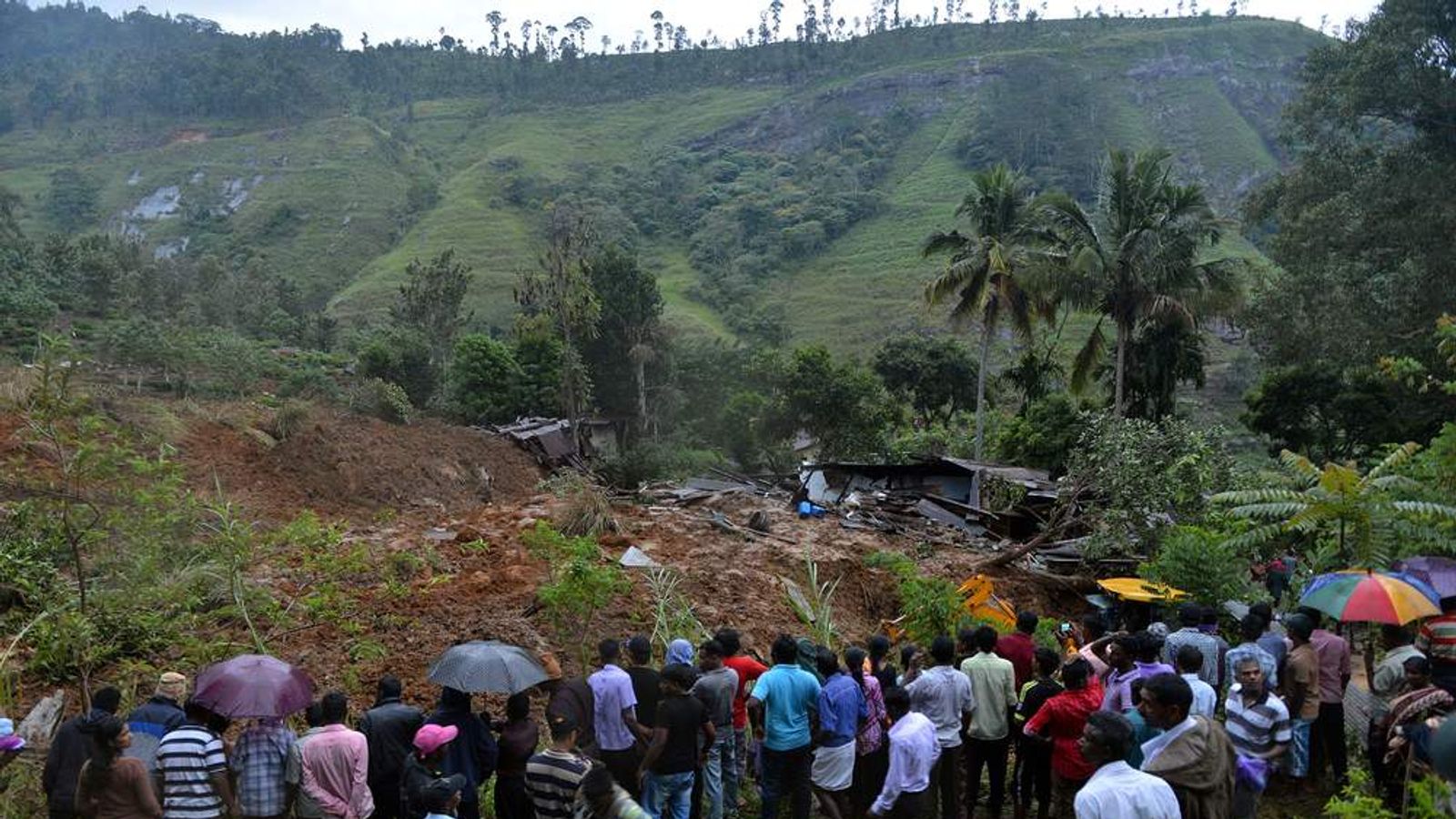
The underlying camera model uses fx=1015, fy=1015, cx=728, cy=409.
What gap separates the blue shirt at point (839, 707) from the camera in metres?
6.41

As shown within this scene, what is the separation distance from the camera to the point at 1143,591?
1164 cm

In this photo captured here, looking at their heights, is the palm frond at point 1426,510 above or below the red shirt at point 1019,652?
above

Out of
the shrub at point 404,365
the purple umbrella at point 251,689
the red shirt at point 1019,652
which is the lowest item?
the shrub at point 404,365

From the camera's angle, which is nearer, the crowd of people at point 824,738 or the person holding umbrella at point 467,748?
the crowd of people at point 824,738

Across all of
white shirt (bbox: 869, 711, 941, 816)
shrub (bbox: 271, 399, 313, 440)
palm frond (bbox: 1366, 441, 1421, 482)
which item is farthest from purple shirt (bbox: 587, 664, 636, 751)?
shrub (bbox: 271, 399, 313, 440)

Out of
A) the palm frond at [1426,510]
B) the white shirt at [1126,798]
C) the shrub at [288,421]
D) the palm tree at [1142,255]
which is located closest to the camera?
the white shirt at [1126,798]

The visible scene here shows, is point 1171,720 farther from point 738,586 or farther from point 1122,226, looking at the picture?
point 1122,226

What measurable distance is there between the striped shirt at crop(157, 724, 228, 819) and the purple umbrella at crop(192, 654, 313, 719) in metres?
0.20

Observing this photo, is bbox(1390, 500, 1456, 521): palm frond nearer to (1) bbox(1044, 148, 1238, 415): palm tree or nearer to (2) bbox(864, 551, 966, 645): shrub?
(2) bbox(864, 551, 966, 645): shrub

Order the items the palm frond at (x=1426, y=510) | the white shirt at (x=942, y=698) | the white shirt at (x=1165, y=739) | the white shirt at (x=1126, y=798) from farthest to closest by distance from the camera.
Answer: the palm frond at (x=1426, y=510), the white shirt at (x=942, y=698), the white shirt at (x=1165, y=739), the white shirt at (x=1126, y=798)

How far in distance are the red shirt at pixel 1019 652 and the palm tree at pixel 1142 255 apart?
16.5 metres

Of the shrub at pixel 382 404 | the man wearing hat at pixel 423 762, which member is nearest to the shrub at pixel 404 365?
the shrub at pixel 382 404

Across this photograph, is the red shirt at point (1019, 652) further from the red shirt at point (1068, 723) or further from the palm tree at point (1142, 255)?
the palm tree at point (1142, 255)

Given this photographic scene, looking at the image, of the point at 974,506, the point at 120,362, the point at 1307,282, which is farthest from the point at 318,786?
the point at 120,362
